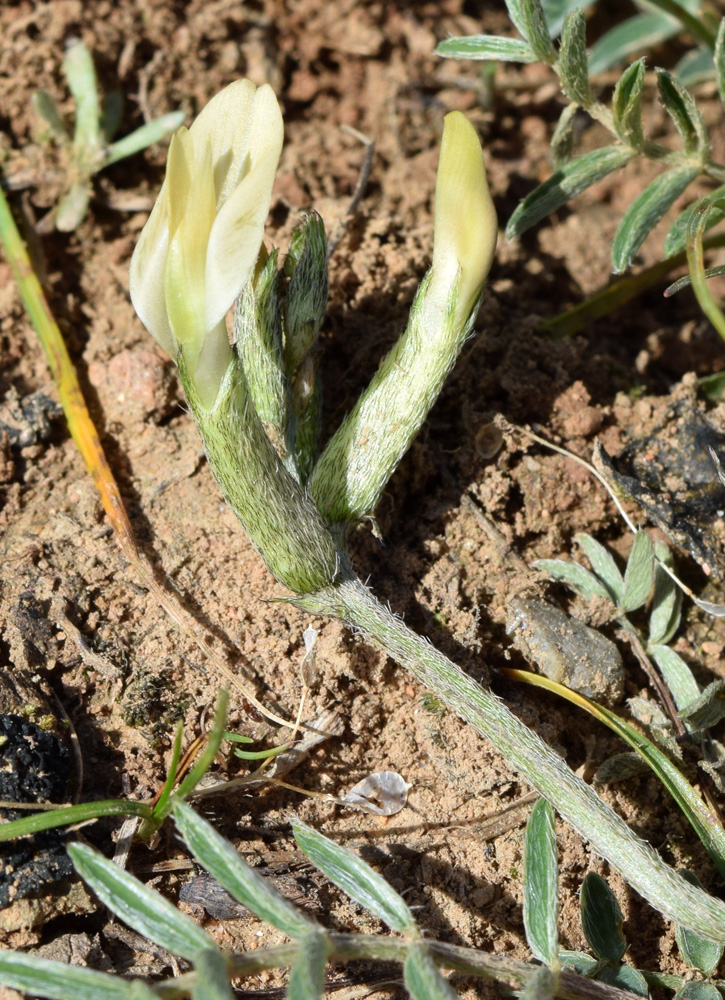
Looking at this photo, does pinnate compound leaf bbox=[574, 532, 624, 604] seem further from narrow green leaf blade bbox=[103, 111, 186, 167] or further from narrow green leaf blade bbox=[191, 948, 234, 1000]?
narrow green leaf blade bbox=[103, 111, 186, 167]

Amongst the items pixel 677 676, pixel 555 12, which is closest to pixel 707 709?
pixel 677 676

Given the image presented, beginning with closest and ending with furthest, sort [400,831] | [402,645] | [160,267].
→ 1. [160,267]
2. [402,645]
3. [400,831]

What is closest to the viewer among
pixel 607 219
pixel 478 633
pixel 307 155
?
pixel 478 633

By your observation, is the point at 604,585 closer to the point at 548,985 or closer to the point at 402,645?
the point at 402,645

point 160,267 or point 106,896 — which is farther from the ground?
point 160,267

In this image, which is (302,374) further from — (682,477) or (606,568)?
(682,477)

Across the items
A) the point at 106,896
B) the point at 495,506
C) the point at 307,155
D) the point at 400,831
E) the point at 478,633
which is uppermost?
the point at 307,155

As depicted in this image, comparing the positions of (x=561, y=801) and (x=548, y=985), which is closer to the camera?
(x=548, y=985)

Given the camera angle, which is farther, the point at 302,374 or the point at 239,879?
the point at 302,374

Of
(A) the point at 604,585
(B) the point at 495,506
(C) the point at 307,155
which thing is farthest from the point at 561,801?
(C) the point at 307,155
